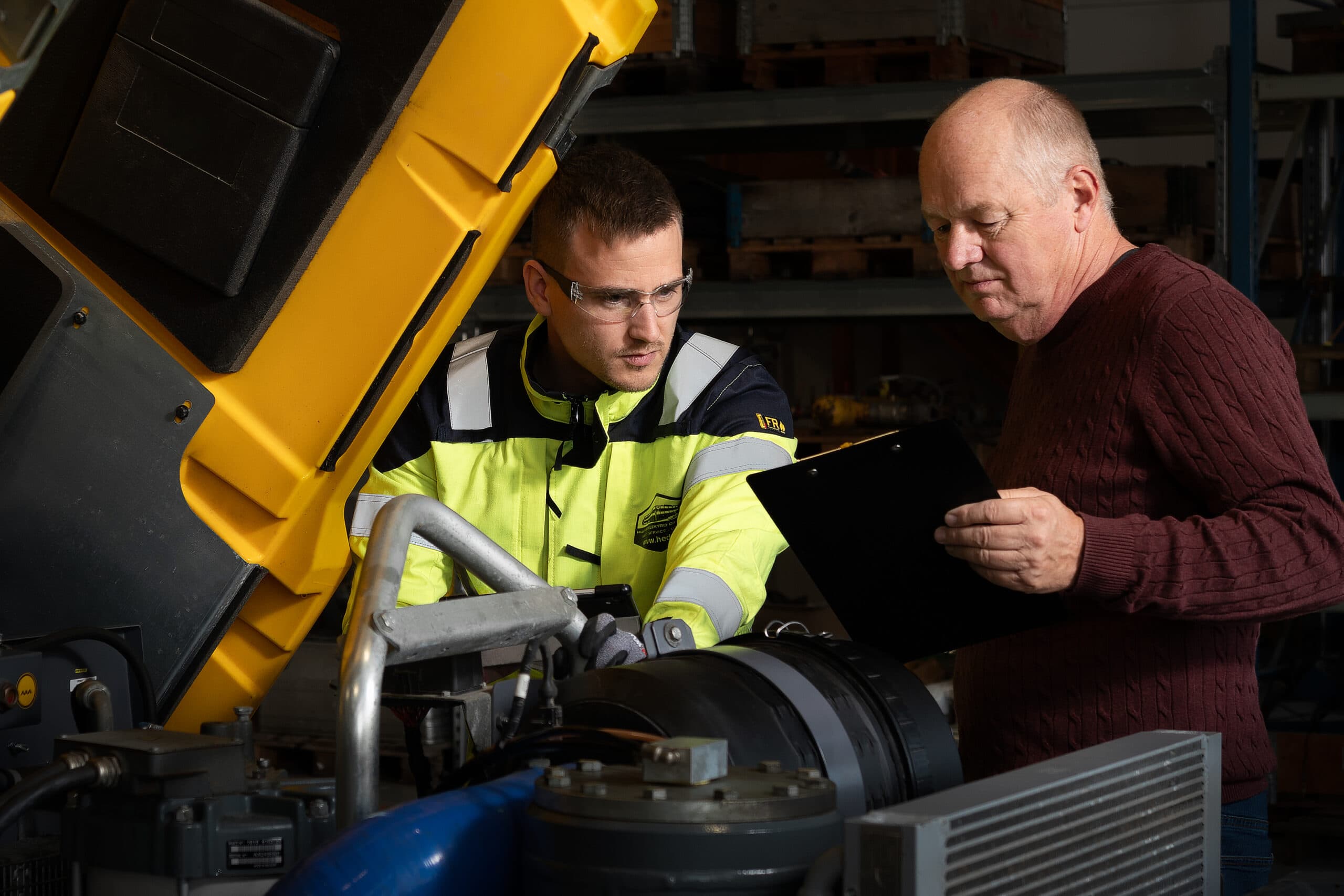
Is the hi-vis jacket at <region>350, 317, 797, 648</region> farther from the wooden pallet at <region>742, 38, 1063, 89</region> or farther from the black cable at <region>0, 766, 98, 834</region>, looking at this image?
the wooden pallet at <region>742, 38, 1063, 89</region>

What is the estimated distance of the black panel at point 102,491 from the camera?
215 cm

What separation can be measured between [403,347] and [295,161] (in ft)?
1.13

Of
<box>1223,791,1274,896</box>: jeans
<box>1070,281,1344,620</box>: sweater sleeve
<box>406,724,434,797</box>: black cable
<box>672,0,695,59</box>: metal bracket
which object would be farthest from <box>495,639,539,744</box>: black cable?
<box>672,0,695,59</box>: metal bracket

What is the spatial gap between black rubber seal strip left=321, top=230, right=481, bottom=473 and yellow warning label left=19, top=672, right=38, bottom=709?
729 millimetres

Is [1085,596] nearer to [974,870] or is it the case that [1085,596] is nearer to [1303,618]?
[974,870]

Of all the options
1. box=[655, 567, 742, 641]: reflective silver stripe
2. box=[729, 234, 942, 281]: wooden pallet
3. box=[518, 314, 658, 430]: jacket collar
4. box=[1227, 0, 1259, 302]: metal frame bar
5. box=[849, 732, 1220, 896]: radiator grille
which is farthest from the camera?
box=[729, 234, 942, 281]: wooden pallet

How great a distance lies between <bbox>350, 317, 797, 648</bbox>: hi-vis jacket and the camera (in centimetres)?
234

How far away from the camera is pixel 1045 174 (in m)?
1.77

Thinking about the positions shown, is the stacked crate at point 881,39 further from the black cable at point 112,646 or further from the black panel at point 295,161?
the black cable at point 112,646

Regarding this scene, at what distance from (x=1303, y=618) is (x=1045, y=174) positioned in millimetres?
4905

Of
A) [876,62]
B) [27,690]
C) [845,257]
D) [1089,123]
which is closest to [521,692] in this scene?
[27,690]

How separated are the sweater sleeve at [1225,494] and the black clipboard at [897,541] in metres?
0.10

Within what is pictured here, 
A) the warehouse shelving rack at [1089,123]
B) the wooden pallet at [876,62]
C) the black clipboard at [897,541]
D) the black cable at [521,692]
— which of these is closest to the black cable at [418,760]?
the black cable at [521,692]

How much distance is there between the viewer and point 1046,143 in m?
1.77
